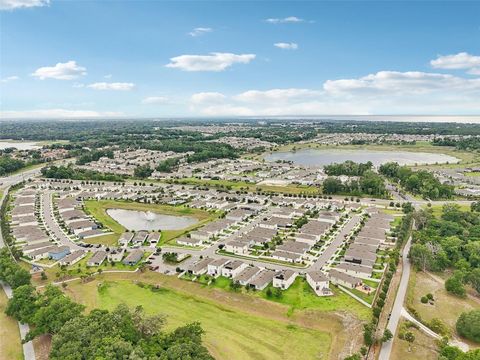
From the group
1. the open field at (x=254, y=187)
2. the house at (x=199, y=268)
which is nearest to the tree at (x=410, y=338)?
the house at (x=199, y=268)

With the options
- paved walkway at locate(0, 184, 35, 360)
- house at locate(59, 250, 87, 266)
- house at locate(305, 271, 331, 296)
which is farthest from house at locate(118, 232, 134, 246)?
house at locate(305, 271, 331, 296)

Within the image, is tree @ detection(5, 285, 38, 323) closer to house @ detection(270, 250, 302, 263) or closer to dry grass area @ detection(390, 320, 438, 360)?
house @ detection(270, 250, 302, 263)

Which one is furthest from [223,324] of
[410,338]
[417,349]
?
[417,349]

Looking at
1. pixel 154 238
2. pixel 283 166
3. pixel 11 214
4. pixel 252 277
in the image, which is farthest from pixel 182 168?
pixel 252 277

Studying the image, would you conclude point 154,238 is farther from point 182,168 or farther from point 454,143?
point 454,143

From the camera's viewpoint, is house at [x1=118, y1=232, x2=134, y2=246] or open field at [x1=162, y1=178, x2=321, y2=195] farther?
open field at [x1=162, y1=178, x2=321, y2=195]

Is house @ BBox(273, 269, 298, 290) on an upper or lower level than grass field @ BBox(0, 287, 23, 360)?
upper

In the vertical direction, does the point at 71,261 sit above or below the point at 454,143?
below
